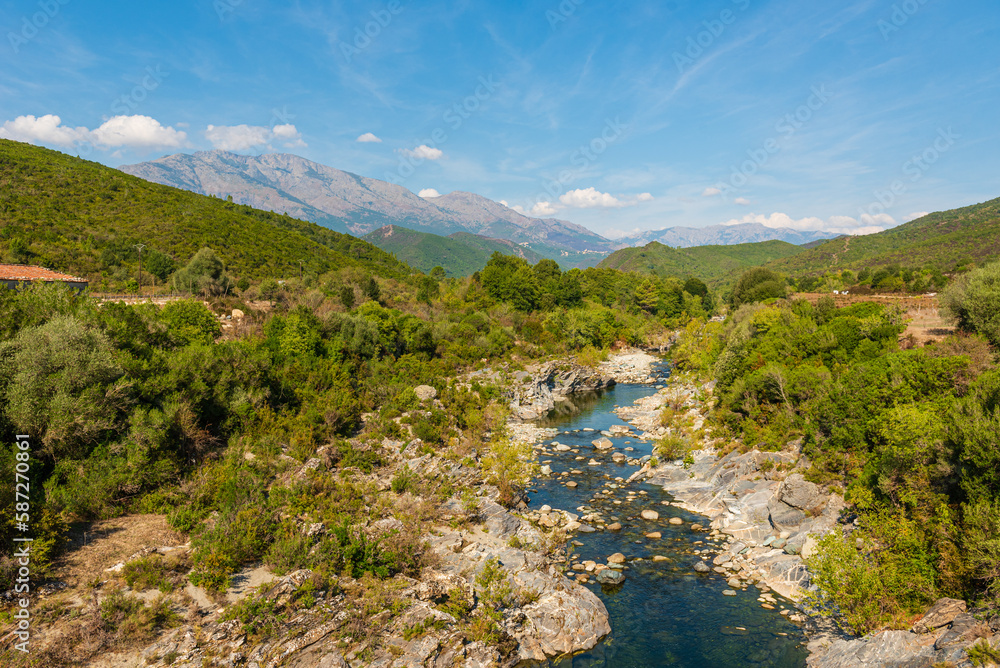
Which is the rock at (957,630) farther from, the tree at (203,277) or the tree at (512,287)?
the tree at (512,287)

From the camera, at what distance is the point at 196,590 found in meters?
13.0

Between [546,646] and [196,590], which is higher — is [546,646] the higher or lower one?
the lower one

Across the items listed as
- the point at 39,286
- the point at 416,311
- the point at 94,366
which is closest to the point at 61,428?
the point at 94,366

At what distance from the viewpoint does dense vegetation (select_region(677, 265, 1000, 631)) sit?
43.2 feet

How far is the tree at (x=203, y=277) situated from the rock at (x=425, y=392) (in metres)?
25.2

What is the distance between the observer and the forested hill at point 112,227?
48344 millimetres

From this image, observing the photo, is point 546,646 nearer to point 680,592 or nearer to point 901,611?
point 680,592

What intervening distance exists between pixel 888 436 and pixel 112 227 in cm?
7985

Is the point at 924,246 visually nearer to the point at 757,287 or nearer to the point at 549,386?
the point at 757,287

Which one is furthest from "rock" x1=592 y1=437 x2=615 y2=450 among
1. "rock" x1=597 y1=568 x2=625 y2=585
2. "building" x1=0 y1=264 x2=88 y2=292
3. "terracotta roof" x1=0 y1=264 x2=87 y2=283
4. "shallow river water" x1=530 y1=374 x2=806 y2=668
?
"terracotta roof" x1=0 y1=264 x2=87 y2=283

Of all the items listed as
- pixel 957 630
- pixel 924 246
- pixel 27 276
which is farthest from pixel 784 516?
pixel 924 246

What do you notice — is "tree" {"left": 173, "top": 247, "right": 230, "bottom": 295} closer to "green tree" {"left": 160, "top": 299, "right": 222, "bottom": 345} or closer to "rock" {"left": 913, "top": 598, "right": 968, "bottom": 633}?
"green tree" {"left": 160, "top": 299, "right": 222, "bottom": 345}

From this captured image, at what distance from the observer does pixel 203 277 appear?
44594 millimetres

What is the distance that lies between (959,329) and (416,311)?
50.6 m
